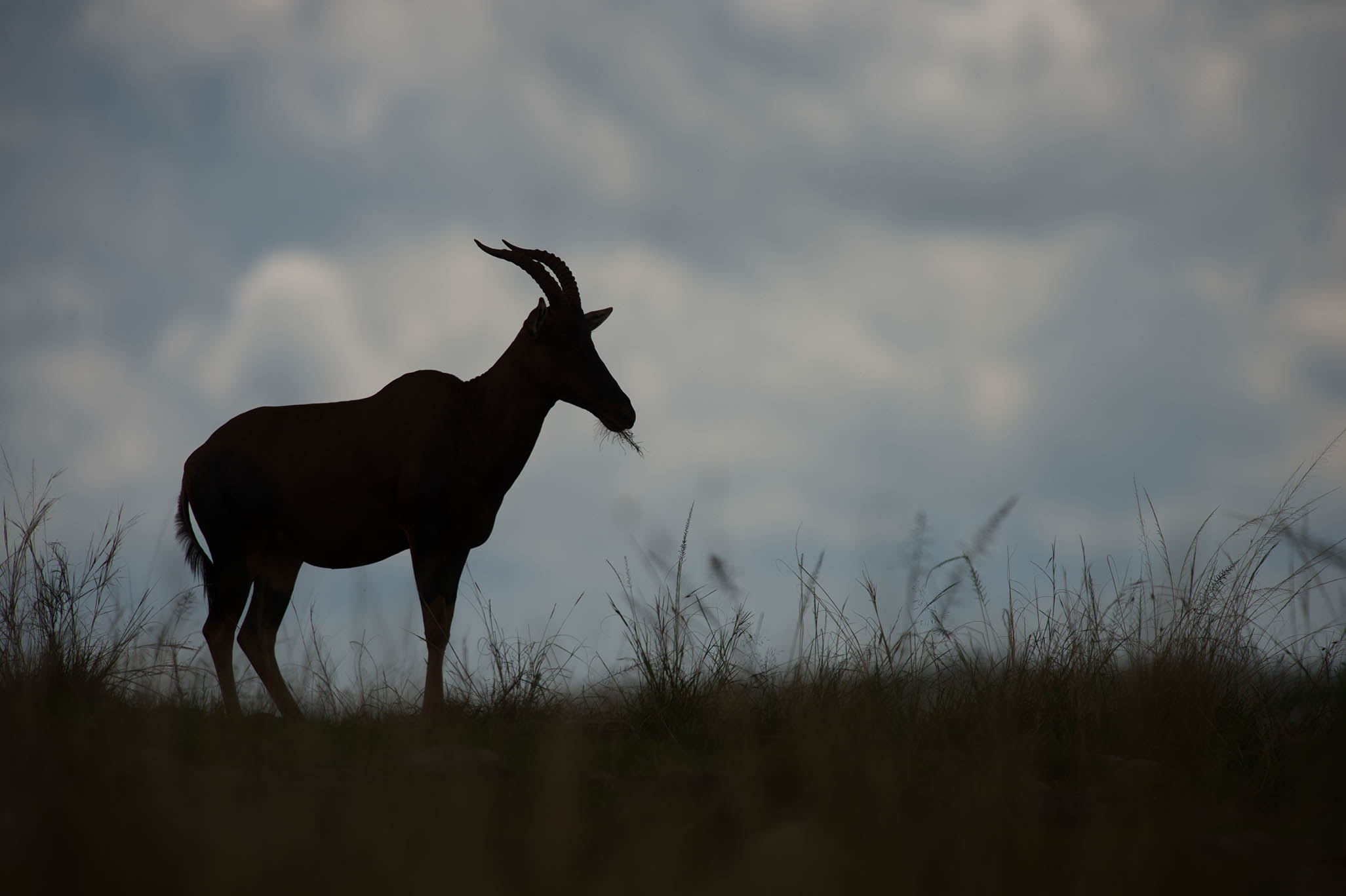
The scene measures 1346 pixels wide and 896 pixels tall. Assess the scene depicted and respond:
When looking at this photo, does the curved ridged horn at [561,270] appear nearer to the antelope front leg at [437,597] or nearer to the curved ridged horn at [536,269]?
the curved ridged horn at [536,269]

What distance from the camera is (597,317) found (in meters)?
7.25

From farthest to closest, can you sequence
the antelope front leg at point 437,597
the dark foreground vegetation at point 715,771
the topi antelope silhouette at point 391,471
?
the topi antelope silhouette at point 391,471 < the antelope front leg at point 437,597 < the dark foreground vegetation at point 715,771

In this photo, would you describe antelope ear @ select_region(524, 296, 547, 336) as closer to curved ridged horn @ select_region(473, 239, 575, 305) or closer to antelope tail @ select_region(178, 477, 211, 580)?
curved ridged horn @ select_region(473, 239, 575, 305)

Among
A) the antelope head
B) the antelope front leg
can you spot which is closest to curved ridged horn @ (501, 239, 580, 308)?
the antelope head

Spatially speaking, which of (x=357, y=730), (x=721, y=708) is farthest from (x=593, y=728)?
(x=357, y=730)

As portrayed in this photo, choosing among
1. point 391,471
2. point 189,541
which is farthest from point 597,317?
point 189,541

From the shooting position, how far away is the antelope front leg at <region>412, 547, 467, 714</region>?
631 centimetres

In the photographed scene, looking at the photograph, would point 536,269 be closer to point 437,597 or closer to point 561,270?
point 561,270

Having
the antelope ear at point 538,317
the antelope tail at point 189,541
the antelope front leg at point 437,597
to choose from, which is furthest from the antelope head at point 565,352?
the antelope tail at point 189,541

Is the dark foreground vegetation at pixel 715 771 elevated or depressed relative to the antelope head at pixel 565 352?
depressed

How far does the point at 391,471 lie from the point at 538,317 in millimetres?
1279

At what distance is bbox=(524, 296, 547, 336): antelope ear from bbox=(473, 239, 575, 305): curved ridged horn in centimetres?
12

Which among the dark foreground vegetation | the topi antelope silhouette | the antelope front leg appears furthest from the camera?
the topi antelope silhouette

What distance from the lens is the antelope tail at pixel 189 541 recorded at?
7184mm
